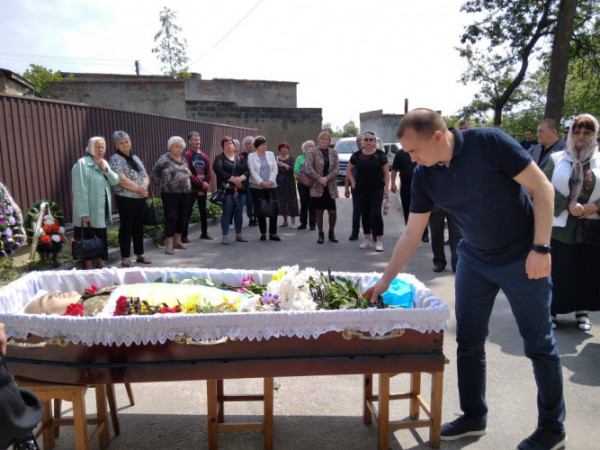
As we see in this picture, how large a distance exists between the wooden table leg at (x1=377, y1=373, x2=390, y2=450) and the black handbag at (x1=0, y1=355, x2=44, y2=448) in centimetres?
190

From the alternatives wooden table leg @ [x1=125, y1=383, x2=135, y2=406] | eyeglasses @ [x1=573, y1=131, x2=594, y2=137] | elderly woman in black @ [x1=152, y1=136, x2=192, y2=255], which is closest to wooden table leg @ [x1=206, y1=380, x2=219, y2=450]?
wooden table leg @ [x1=125, y1=383, x2=135, y2=406]

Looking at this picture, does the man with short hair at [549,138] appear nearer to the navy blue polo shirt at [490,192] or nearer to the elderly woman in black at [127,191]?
the navy blue polo shirt at [490,192]

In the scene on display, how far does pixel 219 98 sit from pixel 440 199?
26090mm

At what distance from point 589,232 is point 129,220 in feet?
19.5

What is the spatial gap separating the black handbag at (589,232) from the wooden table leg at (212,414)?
373cm

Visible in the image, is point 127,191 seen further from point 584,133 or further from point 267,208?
point 584,133

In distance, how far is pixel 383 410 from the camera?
3033mm

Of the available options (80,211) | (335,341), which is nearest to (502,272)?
(335,341)

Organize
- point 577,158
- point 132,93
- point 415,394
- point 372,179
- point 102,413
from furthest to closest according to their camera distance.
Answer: point 132,93, point 372,179, point 577,158, point 415,394, point 102,413

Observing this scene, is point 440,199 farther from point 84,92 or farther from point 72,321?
point 84,92

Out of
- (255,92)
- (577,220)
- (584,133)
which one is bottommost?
(577,220)

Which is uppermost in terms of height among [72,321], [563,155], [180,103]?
[180,103]

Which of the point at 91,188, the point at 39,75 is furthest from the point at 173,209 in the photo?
the point at 39,75

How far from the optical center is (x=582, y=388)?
3955 mm
